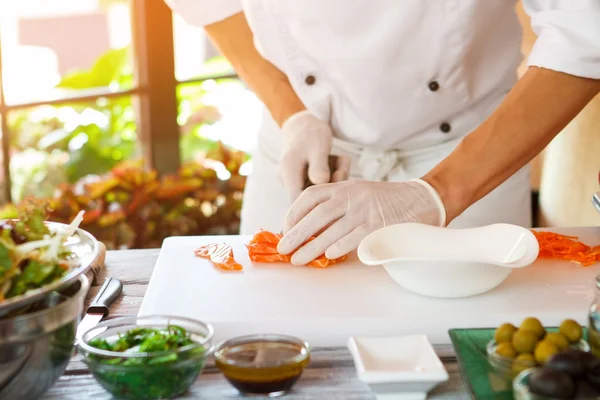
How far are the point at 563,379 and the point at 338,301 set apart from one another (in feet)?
1.77

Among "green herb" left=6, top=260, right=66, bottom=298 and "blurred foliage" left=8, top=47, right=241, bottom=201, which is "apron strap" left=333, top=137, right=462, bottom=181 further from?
"blurred foliage" left=8, top=47, right=241, bottom=201

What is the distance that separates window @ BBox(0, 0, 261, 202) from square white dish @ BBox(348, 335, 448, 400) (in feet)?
6.92

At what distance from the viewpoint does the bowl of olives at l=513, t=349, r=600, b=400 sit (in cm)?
86

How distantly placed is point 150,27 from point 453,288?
2131mm

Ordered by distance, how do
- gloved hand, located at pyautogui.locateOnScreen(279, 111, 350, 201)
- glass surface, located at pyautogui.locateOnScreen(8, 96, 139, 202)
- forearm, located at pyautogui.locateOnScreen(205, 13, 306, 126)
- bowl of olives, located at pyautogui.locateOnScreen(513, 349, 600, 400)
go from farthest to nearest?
glass surface, located at pyautogui.locateOnScreen(8, 96, 139, 202) < forearm, located at pyautogui.locateOnScreen(205, 13, 306, 126) < gloved hand, located at pyautogui.locateOnScreen(279, 111, 350, 201) < bowl of olives, located at pyautogui.locateOnScreen(513, 349, 600, 400)

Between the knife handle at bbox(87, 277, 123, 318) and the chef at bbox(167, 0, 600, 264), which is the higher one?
the chef at bbox(167, 0, 600, 264)

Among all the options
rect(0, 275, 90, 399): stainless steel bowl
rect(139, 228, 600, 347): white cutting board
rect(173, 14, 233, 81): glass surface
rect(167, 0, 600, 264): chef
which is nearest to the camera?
rect(0, 275, 90, 399): stainless steel bowl

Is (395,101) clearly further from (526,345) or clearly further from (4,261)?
(4,261)

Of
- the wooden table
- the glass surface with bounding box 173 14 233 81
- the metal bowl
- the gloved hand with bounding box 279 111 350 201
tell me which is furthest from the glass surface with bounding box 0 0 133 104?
the wooden table

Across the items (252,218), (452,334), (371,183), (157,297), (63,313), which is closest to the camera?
(63,313)

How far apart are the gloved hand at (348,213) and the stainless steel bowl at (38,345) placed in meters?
0.58

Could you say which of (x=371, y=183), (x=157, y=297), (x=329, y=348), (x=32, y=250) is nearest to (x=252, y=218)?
(x=371, y=183)

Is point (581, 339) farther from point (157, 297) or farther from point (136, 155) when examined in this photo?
point (136, 155)

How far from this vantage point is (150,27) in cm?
312
